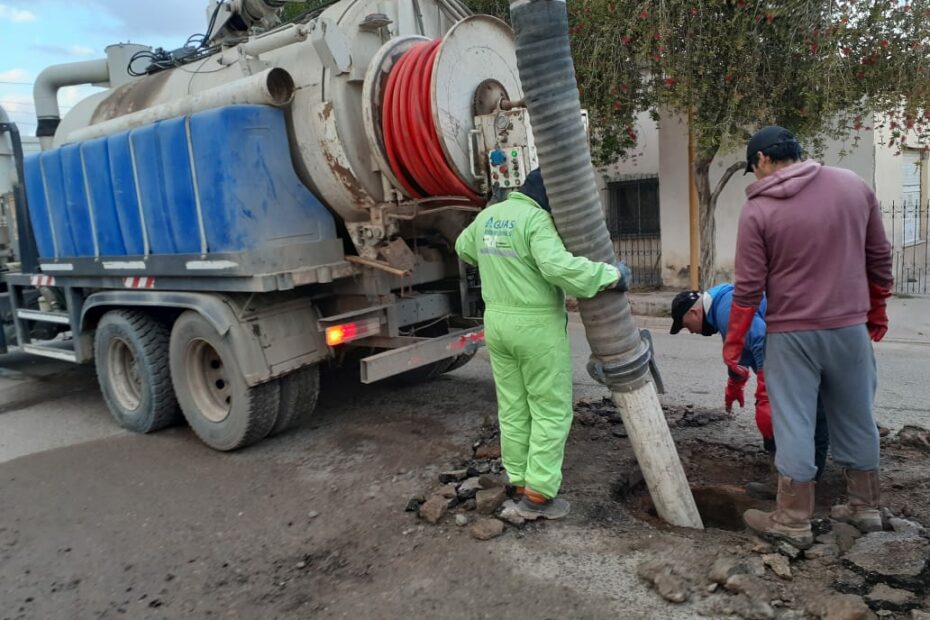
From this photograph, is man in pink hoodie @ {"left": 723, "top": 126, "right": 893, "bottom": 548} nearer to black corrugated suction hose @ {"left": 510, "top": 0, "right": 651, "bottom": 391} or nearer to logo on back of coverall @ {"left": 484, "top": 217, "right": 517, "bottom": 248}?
black corrugated suction hose @ {"left": 510, "top": 0, "right": 651, "bottom": 391}

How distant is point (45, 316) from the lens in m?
6.87

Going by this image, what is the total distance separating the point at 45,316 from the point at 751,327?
6238 millimetres

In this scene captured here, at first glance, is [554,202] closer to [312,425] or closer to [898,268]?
[312,425]

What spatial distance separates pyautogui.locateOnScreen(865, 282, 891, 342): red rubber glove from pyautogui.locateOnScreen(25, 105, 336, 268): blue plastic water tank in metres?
3.26

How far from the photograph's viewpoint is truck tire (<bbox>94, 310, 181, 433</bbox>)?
561cm

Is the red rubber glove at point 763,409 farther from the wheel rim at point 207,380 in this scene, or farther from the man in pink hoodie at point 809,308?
the wheel rim at point 207,380

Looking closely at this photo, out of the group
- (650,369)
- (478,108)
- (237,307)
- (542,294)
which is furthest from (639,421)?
(237,307)

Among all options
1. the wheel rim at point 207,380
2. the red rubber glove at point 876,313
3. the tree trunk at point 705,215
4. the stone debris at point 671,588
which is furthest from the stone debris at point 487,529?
the tree trunk at point 705,215

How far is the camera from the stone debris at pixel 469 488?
3912mm

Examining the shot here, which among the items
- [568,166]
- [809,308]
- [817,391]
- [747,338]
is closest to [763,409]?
[747,338]

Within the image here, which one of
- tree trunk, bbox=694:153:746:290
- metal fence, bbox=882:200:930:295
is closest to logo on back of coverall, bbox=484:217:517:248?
tree trunk, bbox=694:153:746:290

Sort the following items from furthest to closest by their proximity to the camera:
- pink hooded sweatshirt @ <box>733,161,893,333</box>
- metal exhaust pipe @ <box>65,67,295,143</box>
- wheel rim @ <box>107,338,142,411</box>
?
wheel rim @ <box>107,338,142,411</box> < metal exhaust pipe @ <box>65,67,295,143</box> < pink hooded sweatshirt @ <box>733,161,893,333</box>

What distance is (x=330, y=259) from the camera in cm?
498

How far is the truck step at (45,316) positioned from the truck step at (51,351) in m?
0.25
